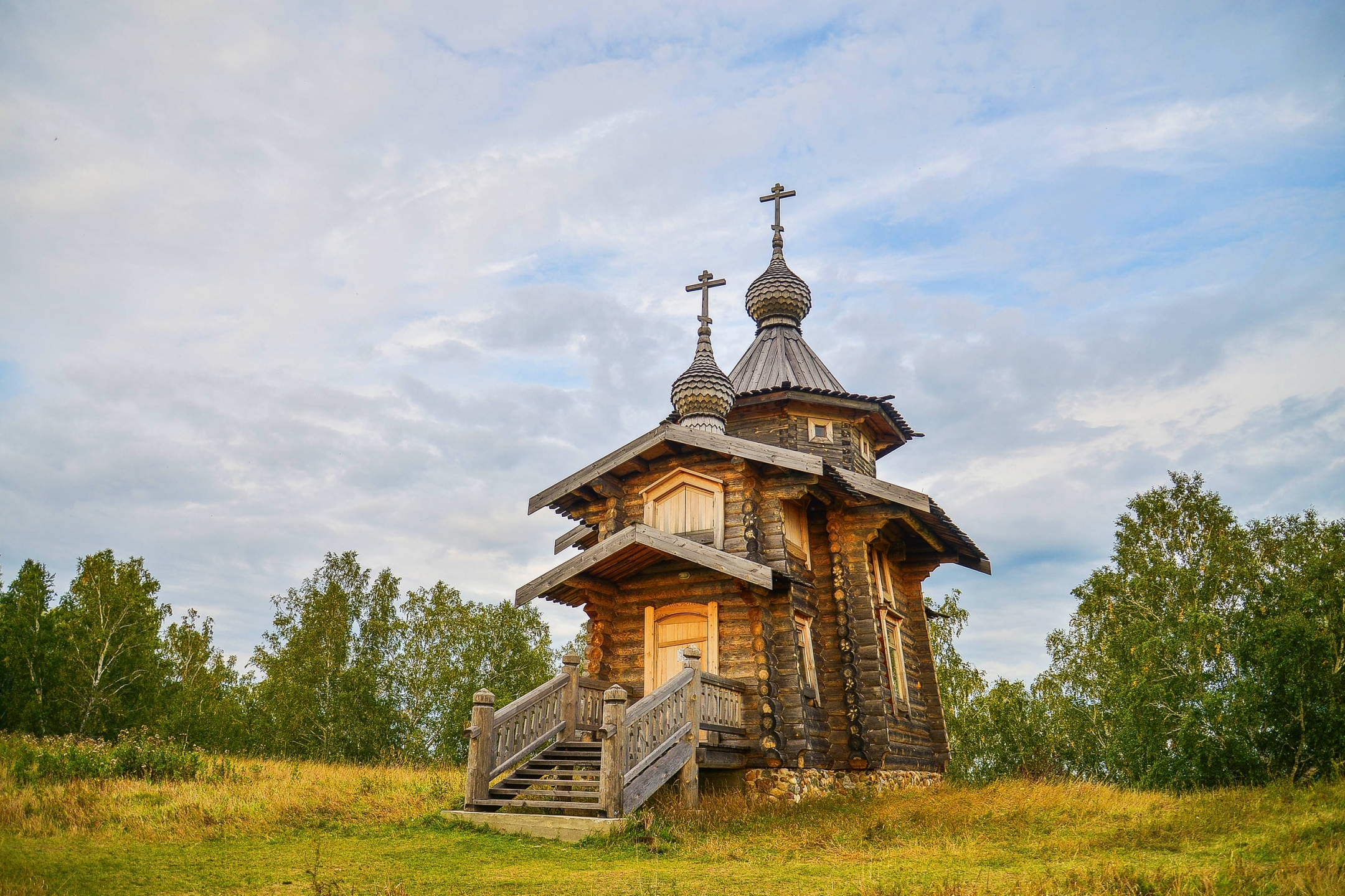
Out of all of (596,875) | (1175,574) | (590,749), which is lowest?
(596,875)

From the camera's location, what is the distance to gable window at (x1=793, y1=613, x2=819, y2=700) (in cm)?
1541

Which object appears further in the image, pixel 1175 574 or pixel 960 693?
pixel 960 693

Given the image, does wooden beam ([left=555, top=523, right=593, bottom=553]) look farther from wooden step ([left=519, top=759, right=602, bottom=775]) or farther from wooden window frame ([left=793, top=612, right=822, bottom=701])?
wooden step ([left=519, top=759, right=602, bottom=775])

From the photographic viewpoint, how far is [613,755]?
437 inches

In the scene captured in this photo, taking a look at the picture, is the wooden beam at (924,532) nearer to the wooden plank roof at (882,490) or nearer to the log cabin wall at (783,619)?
the log cabin wall at (783,619)

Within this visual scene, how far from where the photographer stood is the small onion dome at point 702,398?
726 inches

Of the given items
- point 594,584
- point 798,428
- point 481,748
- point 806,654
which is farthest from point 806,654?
point 481,748

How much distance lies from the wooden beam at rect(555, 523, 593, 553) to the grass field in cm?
637

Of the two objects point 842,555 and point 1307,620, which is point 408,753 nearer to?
point 842,555

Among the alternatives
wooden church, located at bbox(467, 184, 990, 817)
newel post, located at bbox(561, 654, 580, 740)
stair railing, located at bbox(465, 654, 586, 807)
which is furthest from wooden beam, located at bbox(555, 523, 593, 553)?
newel post, located at bbox(561, 654, 580, 740)

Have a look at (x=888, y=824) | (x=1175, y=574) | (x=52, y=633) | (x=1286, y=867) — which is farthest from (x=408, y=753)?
(x=1286, y=867)

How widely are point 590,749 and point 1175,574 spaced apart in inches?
811

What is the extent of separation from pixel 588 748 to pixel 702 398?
8.07 m

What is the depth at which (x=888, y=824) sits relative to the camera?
37.4 ft
